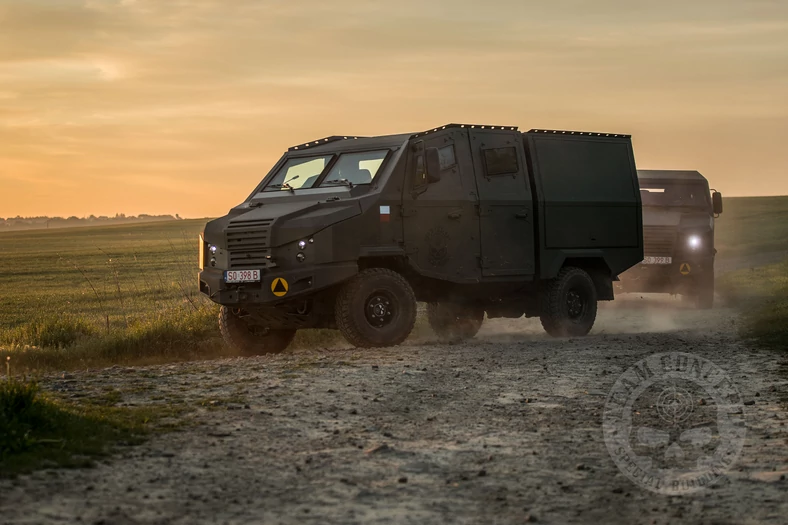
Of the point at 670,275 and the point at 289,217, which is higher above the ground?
the point at 289,217

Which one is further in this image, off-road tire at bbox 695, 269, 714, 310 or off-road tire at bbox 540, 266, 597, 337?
off-road tire at bbox 695, 269, 714, 310

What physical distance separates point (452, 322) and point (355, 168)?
3.91 m

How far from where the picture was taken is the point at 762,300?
2238 cm

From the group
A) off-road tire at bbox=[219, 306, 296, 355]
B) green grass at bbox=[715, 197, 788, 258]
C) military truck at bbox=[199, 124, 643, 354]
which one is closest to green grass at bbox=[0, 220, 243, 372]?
off-road tire at bbox=[219, 306, 296, 355]

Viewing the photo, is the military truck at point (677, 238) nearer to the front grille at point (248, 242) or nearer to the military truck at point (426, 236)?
the military truck at point (426, 236)

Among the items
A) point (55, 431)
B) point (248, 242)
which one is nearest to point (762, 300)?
point (248, 242)

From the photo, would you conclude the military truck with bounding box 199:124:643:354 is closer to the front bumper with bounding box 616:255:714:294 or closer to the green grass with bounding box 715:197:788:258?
the front bumper with bounding box 616:255:714:294

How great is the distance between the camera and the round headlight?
21.0m

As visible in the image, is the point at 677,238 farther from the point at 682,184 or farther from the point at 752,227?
the point at 752,227

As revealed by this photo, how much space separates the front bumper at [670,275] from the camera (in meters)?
21.0

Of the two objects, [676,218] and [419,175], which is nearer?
[419,175]

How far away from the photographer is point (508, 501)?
6062 mm

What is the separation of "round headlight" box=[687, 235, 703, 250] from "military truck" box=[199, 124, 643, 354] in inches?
177

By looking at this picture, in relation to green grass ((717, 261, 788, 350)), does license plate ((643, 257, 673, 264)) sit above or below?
above
